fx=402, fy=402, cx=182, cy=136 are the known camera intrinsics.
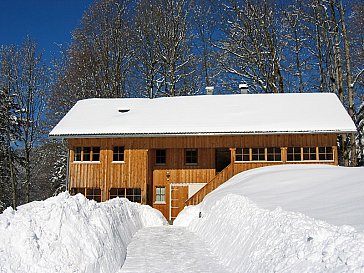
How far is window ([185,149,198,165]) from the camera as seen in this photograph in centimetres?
2477

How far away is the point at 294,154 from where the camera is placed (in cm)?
2328

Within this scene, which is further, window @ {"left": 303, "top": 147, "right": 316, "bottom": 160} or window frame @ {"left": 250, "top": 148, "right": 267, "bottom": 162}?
window frame @ {"left": 250, "top": 148, "right": 267, "bottom": 162}

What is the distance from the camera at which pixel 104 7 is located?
117 ft

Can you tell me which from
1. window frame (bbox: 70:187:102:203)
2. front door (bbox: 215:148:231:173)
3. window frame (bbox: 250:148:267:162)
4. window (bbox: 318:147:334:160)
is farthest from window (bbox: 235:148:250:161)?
window frame (bbox: 70:187:102:203)

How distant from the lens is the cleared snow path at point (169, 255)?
880 centimetres

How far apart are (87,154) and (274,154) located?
11.3 meters

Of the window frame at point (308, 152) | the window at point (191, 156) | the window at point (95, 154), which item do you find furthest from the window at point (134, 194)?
the window frame at point (308, 152)

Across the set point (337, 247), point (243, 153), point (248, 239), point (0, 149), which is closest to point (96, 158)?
point (243, 153)

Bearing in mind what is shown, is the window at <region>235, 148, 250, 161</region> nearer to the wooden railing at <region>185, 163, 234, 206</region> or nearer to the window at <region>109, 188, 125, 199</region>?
the wooden railing at <region>185, 163, 234, 206</region>

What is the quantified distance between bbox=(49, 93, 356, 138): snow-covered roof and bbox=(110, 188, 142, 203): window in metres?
3.46

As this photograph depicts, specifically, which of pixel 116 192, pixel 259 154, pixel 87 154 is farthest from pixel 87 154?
pixel 259 154

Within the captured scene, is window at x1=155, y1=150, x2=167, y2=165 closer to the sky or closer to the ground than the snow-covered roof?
closer to the ground

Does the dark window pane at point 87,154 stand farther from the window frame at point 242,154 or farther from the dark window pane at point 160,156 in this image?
the window frame at point 242,154

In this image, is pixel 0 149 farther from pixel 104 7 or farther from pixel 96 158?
pixel 104 7
